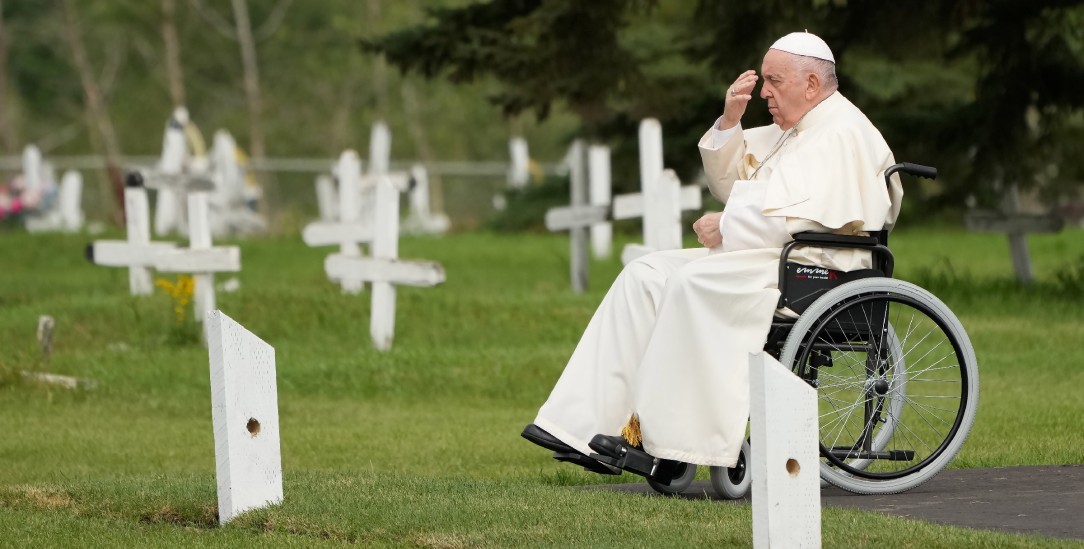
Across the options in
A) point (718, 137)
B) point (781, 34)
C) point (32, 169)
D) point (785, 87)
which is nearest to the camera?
point (785, 87)

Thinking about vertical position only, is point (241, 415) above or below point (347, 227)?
below

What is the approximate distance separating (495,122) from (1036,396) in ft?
97.2

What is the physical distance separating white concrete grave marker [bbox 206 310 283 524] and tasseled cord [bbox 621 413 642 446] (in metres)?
1.14

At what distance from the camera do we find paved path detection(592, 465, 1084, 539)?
18.1 ft

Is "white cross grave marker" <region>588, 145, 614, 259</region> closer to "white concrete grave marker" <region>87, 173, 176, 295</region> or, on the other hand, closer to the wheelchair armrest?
"white concrete grave marker" <region>87, 173, 176, 295</region>

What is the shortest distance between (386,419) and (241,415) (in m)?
3.82

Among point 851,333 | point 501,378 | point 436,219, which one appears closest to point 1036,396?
point 501,378

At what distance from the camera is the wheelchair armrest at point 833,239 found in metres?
6.11

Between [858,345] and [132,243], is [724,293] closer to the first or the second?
[858,345]

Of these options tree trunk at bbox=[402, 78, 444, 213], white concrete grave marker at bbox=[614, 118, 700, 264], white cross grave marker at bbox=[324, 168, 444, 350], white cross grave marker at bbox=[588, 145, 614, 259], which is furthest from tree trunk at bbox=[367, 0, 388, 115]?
white cross grave marker at bbox=[324, 168, 444, 350]

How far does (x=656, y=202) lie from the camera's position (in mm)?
11703

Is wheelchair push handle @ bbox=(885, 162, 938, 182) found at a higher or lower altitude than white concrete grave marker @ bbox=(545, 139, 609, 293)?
higher

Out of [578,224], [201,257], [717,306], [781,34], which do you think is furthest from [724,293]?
[578,224]

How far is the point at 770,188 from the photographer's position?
6223 mm
